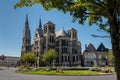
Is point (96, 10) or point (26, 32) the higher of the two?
point (26, 32)

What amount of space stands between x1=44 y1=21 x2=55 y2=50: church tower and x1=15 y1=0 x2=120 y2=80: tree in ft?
299

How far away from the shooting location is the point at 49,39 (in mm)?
100000

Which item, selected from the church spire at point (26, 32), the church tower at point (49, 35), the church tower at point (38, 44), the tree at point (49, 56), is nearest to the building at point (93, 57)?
the church tower at point (49, 35)

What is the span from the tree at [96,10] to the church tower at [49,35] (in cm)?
9108

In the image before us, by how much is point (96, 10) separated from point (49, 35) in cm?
9200

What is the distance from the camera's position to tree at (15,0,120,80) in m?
6.92

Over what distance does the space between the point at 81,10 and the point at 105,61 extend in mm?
99227

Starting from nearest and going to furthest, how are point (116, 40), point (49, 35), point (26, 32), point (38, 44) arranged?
point (116, 40) → point (49, 35) → point (38, 44) → point (26, 32)

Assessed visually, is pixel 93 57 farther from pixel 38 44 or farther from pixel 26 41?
pixel 26 41

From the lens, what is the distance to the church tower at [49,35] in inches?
3903

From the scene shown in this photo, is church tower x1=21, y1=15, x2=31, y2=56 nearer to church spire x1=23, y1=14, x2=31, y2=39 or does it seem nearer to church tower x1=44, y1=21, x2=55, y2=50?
church spire x1=23, y1=14, x2=31, y2=39

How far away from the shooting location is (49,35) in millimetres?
99438

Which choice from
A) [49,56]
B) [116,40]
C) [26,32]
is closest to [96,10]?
[116,40]

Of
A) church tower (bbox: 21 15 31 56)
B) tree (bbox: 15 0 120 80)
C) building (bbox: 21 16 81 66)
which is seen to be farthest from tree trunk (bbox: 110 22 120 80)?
church tower (bbox: 21 15 31 56)
